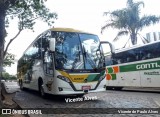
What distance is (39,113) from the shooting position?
8305 millimetres

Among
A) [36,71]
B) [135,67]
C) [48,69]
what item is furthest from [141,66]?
[48,69]

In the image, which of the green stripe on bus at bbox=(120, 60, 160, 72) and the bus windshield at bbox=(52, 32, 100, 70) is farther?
the green stripe on bus at bbox=(120, 60, 160, 72)

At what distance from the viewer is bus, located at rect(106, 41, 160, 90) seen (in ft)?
48.1

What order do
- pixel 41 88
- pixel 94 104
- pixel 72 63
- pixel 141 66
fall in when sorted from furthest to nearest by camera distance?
1. pixel 141 66
2. pixel 41 88
3. pixel 72 63
4. pixel 94 104

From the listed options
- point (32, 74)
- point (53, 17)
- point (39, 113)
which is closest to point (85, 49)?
point (39, 113)

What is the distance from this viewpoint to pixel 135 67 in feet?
53.4

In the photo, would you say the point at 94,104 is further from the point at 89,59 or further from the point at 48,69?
the point at 48,69

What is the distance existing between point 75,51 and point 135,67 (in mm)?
6660

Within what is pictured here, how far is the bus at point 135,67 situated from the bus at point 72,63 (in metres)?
4.23

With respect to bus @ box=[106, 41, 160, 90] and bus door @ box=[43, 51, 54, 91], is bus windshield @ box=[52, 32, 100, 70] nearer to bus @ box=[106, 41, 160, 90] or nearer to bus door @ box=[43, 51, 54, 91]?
bus door @ box=[43, 51, 54, 91]

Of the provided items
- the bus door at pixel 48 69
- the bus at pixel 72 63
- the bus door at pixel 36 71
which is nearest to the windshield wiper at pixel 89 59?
the bus at pixel 72 63

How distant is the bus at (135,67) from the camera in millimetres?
14672

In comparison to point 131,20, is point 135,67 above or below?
below

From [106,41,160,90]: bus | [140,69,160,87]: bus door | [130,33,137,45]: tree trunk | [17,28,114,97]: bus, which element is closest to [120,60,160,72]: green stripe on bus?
[106,41,160,90]: bus
